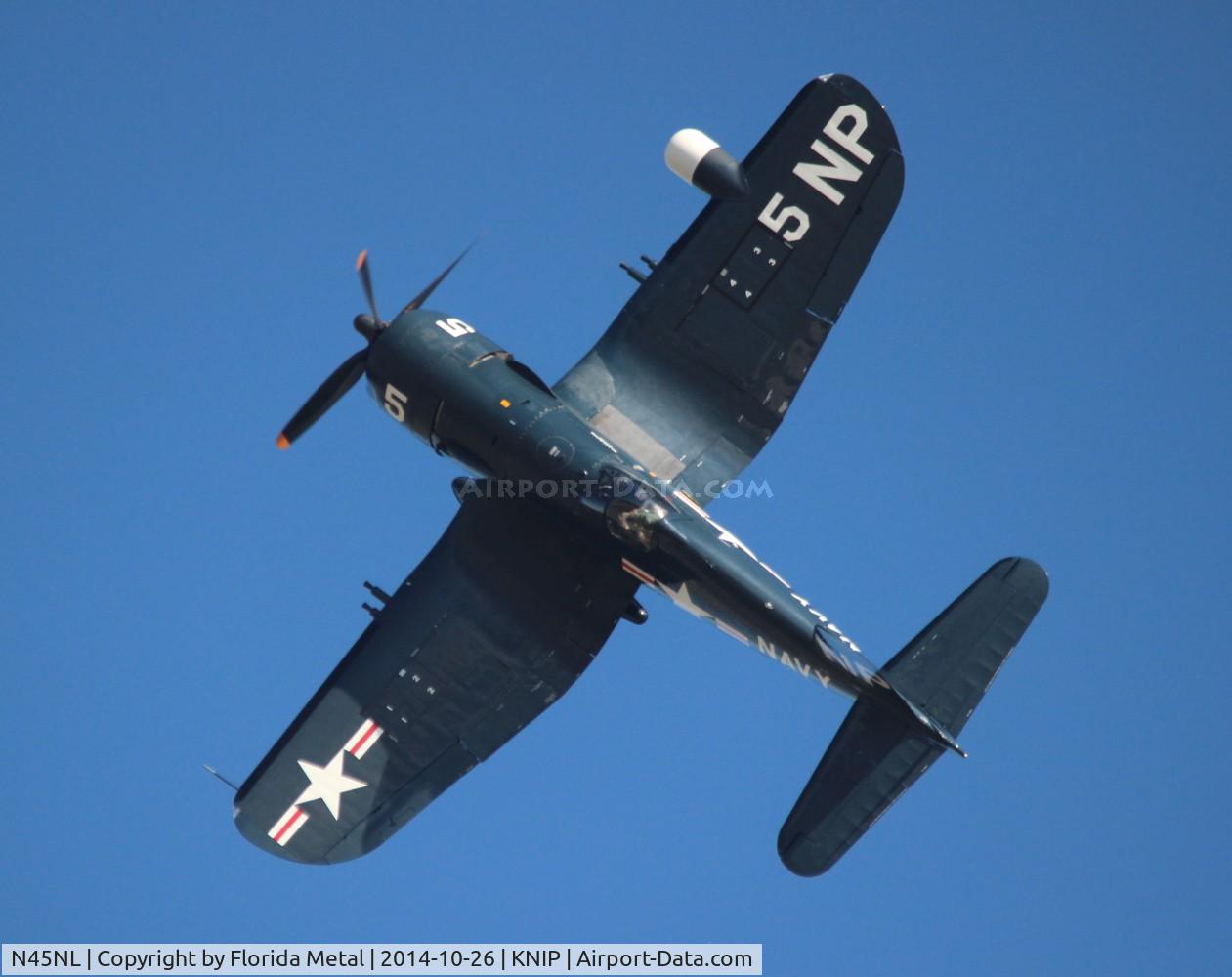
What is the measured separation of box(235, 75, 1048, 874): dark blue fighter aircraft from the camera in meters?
24.7

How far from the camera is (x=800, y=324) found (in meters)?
26.6

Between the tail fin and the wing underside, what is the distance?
3273 mm

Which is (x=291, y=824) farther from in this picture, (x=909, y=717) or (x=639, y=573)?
(x=909, y=717)

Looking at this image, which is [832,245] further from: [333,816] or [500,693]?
[333,816]

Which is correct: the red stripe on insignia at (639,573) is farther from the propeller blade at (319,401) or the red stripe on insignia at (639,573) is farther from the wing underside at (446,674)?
the propeller blade at (319,401)

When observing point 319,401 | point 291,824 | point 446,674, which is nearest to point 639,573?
point 446,674

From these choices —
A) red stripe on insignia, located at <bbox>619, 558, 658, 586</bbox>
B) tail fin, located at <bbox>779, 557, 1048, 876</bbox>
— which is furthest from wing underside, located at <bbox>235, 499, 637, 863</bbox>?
tail fin, located at <bbox>779, 557, 1048, 876</bbox>

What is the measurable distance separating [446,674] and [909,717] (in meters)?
5.41

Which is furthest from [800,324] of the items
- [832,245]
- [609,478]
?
[609,478]

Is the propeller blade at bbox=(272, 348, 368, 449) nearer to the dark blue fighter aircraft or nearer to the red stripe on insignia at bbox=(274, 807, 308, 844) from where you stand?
the dark blue fighter aircraft

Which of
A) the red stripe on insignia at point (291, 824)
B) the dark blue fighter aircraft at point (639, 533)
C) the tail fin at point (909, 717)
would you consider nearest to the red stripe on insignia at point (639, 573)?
the dark blue fighter aircraft at point (639, 533)

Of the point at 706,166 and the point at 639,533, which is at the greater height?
the point at 706,166

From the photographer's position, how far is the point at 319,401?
2619 cm

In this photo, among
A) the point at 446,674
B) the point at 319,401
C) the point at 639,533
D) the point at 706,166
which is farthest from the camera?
the point at 706,166
